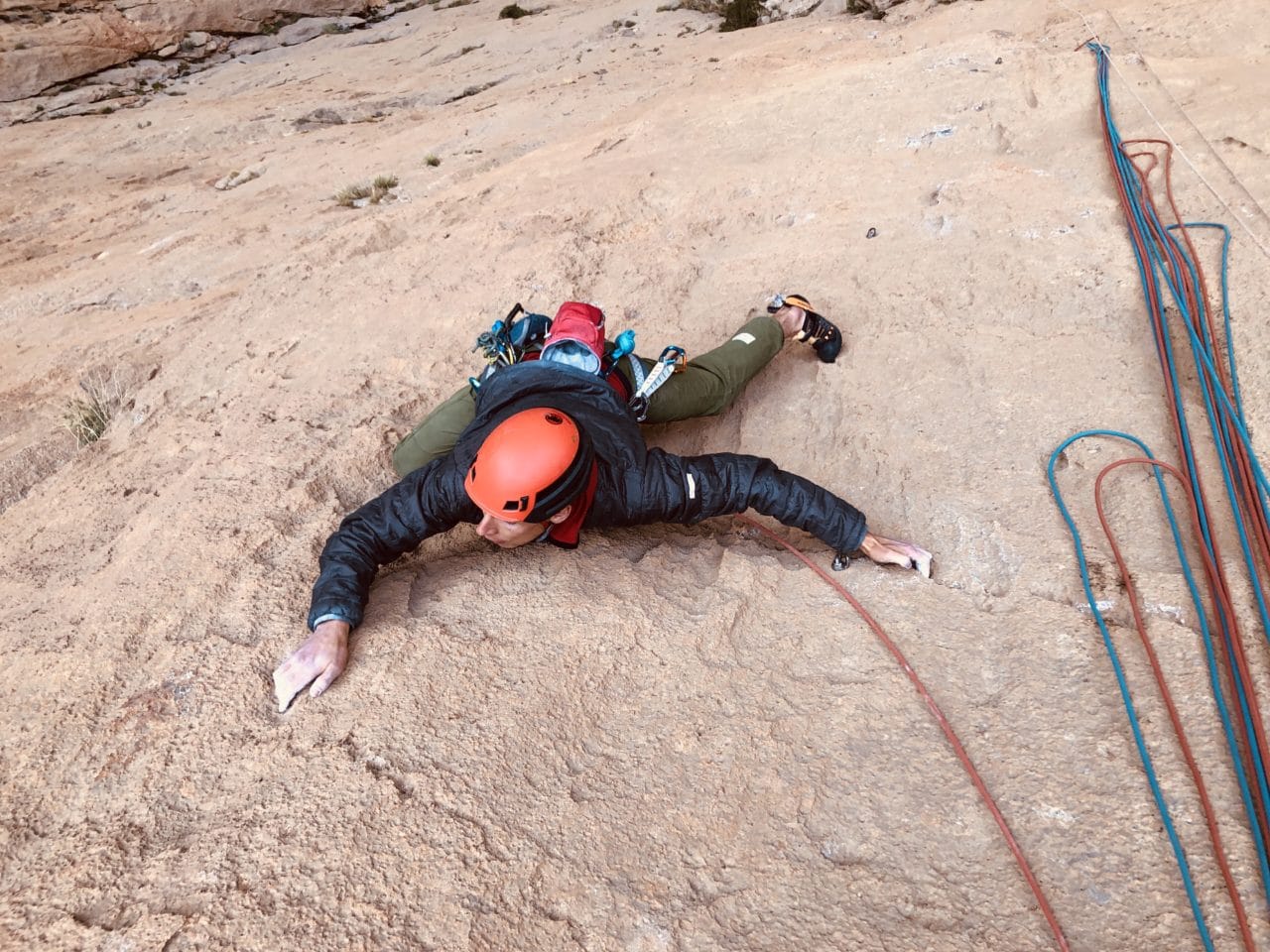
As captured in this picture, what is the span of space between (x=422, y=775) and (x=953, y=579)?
161 centimetres

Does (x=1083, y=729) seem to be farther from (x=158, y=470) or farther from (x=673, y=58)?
(x=673, y=58)

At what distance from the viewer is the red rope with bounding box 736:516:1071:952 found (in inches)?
55.3

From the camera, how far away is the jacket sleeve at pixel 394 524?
7.21ft

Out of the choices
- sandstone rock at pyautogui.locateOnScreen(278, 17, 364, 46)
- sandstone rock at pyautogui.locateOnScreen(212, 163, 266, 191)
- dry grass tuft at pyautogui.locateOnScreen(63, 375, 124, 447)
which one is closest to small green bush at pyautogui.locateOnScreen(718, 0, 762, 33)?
sandstone rock at pyautogui.locateOnScreen(212, 163, 266, 191)

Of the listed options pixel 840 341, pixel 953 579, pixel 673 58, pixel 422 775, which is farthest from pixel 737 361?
pixel 673 58

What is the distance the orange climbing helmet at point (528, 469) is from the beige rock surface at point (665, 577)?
34cm

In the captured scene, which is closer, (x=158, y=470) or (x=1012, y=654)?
(x=1012, y=654)

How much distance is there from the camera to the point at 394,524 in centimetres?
227

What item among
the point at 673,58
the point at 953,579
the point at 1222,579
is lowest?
the point at 953,579

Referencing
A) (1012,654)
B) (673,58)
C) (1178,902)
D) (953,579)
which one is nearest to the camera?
(1178,902)

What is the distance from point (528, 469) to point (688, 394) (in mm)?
1183

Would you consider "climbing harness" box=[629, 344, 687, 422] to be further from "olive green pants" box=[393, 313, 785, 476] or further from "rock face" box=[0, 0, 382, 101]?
"rock face" box=[0, 0, 382, 101]

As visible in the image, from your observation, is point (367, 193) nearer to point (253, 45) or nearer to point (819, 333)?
point (819, 333)

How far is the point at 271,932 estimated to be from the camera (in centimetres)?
142
